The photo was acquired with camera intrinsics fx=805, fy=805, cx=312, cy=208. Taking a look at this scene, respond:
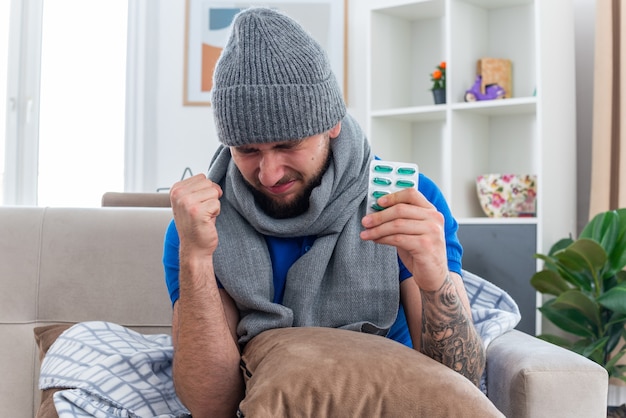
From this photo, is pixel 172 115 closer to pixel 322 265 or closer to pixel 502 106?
pixel 502 106

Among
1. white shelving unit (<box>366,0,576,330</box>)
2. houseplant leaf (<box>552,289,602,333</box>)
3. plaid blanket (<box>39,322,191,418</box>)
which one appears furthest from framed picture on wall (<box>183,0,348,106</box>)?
plaid blanket (<box>39,322,191,418</box>)

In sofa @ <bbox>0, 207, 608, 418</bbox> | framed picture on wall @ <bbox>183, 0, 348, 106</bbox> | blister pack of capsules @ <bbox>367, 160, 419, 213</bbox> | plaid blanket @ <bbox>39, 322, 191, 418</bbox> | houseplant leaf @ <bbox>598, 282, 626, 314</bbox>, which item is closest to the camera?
blister pack of capsules @ <bbox>367, 160, 419, 213</bbox>

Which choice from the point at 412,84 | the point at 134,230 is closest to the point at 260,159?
the point at 134,230

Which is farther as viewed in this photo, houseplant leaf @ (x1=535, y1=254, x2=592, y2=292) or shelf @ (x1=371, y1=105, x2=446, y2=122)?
shelf @ (x1=371, y1=105, x2=446, y2=122)

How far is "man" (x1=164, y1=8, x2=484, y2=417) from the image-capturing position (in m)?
1.33

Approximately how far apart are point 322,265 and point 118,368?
454mm

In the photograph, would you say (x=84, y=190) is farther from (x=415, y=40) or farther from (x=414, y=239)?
(x=414, y=239)

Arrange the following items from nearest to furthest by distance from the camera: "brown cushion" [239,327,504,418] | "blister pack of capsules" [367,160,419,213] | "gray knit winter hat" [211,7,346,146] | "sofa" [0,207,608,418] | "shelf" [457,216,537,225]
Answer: "brown cushion" [239,327,504,418] → "blister pack of capsules" [367,160,419,213] → "gray knit winter hat" [211,7,346,146] → "sofa" [0,207,608,418] → "shelf" [457,216,537,225]

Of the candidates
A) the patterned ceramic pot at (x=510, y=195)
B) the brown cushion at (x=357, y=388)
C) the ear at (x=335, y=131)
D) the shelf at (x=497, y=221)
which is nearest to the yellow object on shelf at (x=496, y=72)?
the patterned ceramic pot at (x=510, y=195)

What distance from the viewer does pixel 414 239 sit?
4.03ft

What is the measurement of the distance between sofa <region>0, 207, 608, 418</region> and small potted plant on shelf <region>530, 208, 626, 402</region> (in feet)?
4.69

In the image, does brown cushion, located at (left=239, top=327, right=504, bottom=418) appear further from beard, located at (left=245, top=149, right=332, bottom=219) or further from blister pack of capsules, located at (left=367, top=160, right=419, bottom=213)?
beard, located at (left=245, top=149, right=332, bottom=219)

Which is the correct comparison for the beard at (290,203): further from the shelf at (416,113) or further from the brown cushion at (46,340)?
the shelf at (416,113)

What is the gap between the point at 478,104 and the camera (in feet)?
10.5
